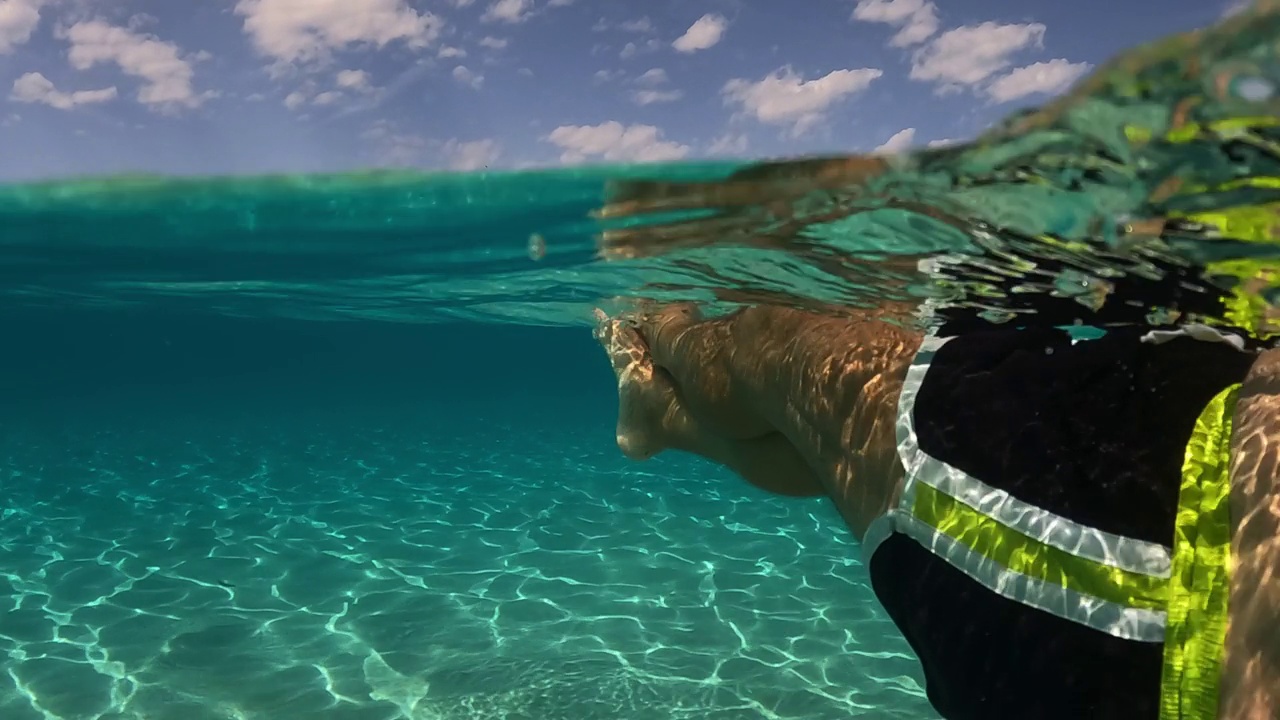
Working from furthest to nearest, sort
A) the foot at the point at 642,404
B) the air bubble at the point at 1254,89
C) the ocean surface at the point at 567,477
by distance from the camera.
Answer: the foot at the point at 642,404 < the ocean surface at the point at 567,477 < the air bubble at the point at 1254,89

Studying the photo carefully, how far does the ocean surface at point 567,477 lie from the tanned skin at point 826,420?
3.79 feet

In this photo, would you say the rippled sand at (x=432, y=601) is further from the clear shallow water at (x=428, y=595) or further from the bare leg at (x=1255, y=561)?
the bare leg at (x=1255, y=561)

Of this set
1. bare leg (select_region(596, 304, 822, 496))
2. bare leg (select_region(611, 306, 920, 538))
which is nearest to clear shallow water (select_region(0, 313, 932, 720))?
bare leg (select_region(596, 304, 822, 496))

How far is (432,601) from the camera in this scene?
33.9 ft

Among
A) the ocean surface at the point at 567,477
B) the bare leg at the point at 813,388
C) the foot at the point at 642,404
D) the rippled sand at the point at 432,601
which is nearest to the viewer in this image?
the bare leg at the point at 813,388

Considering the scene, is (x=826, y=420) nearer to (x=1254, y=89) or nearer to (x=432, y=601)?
(x=1254, y=89)

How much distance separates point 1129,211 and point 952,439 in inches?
90.6

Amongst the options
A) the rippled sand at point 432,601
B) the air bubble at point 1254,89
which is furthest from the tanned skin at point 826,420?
the rippled sand at point 432,601

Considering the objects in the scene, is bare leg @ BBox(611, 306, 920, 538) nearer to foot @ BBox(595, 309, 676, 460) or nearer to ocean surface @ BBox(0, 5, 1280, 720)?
foot @ BBox(595, 309, 676, 460)

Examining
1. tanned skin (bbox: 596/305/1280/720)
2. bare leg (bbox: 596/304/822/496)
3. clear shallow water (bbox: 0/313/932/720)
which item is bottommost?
clear shallow water (bbox: 0/313/932/720)

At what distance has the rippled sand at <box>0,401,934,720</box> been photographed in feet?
25.3

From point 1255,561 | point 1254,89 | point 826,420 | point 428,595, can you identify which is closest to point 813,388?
point 826,420

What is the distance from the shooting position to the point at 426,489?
18.0 m

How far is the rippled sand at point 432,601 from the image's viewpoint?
7727 mm
